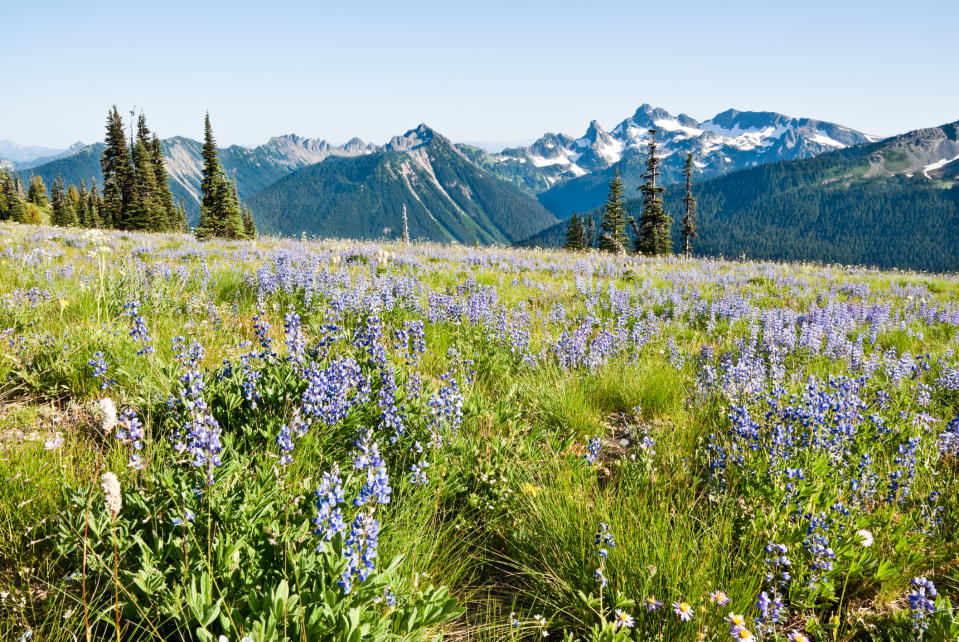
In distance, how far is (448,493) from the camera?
11.3 feet

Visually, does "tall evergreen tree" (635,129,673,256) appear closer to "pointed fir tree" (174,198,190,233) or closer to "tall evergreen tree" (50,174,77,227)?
"pointed fir tree" (174,198,190,233)

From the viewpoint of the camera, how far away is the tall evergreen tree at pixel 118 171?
52.7 meters

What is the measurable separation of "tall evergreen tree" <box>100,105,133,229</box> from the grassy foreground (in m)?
59.7

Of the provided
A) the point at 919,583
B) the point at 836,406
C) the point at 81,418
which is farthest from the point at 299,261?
the point at 919,583

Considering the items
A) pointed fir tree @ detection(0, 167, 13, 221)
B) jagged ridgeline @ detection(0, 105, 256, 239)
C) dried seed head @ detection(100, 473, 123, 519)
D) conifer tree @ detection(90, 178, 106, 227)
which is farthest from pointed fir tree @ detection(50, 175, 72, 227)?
dried seed head @ detection(100, 473, 123, 519)

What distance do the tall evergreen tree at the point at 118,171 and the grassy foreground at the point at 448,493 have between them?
5974cm

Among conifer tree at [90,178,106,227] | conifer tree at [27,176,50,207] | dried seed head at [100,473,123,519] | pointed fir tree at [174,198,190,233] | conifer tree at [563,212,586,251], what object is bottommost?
dried seed head at [100,473,123,519]

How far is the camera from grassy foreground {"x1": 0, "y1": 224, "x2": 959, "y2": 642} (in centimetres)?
221

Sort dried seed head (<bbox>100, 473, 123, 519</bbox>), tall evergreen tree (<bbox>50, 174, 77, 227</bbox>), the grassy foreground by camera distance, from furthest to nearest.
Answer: tall evergreen tree (<bbox>50, 174, 77, 227</bbox>)
the grassy foreground
dried seed head (<bbox>100, 473, 123, 519</bbox>)

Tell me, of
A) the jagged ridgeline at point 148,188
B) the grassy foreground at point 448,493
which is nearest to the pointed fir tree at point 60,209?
the jagged ridgeline at point 148,188

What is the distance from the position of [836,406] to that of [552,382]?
2652 millimetres

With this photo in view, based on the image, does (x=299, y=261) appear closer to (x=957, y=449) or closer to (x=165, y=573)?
(x=165, y=573)

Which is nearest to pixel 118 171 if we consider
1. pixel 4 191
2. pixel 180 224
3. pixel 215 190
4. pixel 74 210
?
pixel 180 224

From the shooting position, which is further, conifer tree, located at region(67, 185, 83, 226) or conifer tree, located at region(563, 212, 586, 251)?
conifer tree, located at region(67, 185, 83, 226)
